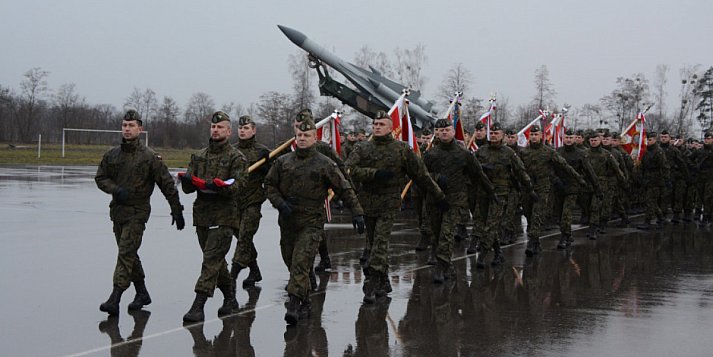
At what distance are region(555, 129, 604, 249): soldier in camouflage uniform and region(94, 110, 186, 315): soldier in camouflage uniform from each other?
735 centimetres

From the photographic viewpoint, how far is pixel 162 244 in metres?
12.5

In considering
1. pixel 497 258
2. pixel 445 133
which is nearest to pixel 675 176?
pixel 497 258

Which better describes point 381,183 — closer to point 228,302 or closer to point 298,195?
point 298,195

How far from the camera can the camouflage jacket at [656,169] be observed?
17359 mm

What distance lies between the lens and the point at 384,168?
862 cm

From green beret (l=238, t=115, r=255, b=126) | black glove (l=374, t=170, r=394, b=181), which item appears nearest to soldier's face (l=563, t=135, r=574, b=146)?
black glove (l=374, t=170, r=394, b=181)

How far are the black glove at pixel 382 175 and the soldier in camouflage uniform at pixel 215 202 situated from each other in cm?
144

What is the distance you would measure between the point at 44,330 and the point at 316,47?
28023 millimetres

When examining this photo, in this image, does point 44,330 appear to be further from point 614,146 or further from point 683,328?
point 614,146

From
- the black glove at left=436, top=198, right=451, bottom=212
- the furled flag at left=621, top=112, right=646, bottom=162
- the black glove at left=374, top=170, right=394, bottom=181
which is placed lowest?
the black glove at left=436, top=198, right=451, bottom=212

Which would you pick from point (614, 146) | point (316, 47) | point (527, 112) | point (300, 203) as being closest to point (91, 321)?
point (300, 203)

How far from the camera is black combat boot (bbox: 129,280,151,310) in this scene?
7.72 meters

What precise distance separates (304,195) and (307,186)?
88 mm

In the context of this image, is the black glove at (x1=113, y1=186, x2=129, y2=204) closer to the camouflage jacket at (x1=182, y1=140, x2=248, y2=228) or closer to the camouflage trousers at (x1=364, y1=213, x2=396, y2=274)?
the camouflage jacket at (x1=182, y1=140, x2=248, y2=228)
